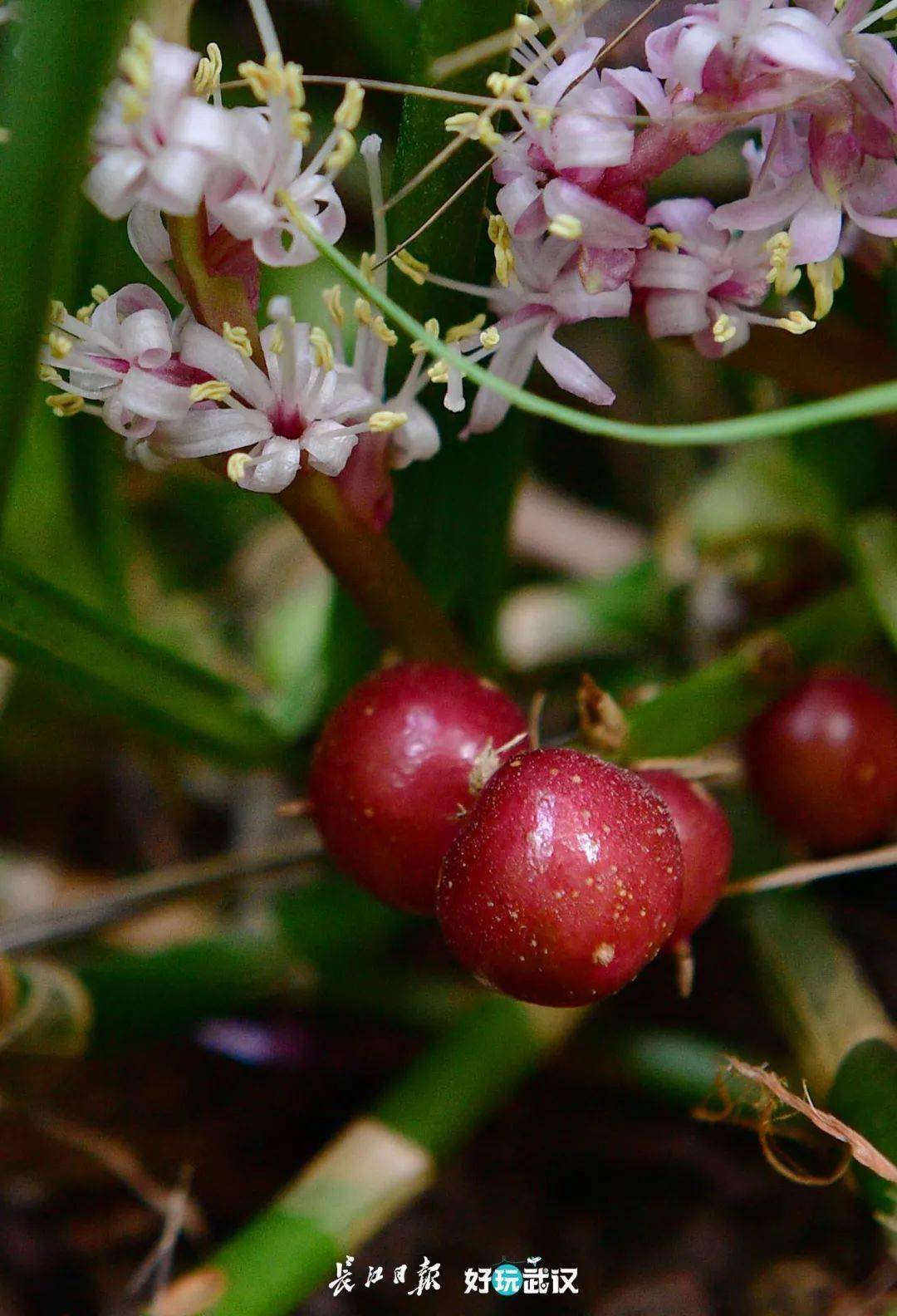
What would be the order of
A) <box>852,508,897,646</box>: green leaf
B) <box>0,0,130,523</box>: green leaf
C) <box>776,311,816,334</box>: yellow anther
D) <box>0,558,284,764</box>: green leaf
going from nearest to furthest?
<box>0,0,130,523</box>: green leaf → <box>776,311,816,334</box>: yellow anther → <box>0,558,284,764</box>: green leaf → <box>852,508,897,646</box>: green leaf

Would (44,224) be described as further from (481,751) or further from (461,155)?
(481,751)

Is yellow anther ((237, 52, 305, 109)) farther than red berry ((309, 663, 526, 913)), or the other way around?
red berry ((309, 663, 526, 913))

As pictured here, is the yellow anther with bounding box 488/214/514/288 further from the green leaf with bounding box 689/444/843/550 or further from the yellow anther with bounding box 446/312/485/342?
the green leaf with bounding box 689/444/843/550

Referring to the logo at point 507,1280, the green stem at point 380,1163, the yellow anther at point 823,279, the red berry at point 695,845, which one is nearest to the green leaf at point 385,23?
the yellow anther at point 823,279

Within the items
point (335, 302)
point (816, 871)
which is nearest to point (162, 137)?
point (335, 302)

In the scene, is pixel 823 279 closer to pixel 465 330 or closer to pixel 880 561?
pixel 465 330

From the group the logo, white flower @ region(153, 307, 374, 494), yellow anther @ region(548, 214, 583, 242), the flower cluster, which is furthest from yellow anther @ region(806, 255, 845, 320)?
the logo

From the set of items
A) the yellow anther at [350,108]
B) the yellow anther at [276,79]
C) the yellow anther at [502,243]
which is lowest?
the yellow anther at [502,243]

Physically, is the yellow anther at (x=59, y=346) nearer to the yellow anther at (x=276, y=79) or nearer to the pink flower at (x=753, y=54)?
the yellow anther at (x=276, y=79)
